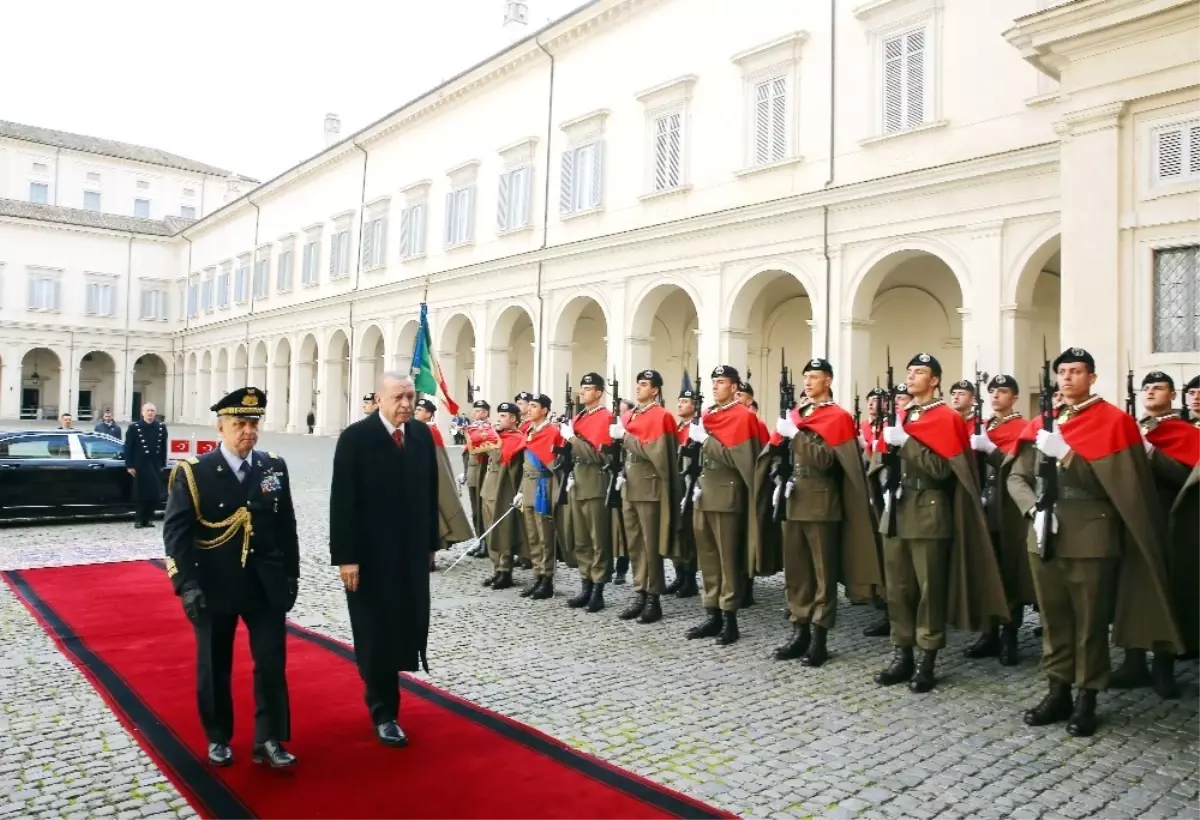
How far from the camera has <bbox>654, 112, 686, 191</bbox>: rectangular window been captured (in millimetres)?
19406

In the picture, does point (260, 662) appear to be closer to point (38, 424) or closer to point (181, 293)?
point (38, 424)

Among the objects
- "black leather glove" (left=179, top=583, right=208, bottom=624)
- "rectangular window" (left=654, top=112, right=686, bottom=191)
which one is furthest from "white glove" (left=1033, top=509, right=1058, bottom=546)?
"rectangular window" (left=654, top=112, right=686, bottom=191)

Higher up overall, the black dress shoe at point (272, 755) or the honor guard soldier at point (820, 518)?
the honor guard soldier at point (820, 518)

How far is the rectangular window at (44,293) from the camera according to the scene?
44.1 metres

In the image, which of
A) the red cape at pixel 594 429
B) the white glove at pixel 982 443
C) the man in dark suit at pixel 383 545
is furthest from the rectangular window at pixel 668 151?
the man in dark suit at pixel 383 545

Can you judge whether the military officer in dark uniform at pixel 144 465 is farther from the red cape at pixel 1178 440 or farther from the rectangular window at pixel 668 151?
the rectangular window at pixel 668 151

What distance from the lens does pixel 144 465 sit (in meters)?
12.0

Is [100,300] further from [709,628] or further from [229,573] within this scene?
[229,573]

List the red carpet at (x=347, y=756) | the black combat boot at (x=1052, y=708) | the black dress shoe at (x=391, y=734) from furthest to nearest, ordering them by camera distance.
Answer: the black combat boot at (x=1052, y=708)
the black dress shoe at (x=391, y=734)
the red carpet at (x=347, y=756)

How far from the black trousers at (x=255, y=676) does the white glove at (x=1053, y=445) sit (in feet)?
13.2

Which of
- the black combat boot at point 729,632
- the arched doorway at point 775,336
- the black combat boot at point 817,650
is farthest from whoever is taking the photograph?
the arched doorway at point 775,336

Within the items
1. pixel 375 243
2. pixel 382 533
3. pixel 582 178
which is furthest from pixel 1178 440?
pixel 375 243

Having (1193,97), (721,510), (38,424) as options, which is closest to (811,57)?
(1193,97)

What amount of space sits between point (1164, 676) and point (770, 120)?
1423 centimetres
